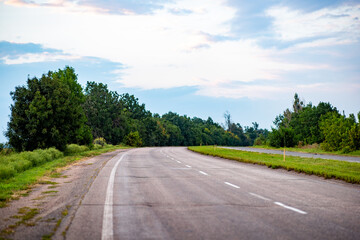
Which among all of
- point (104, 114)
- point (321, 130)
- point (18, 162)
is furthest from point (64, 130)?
point (104, 114)

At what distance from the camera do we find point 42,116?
1196 inches

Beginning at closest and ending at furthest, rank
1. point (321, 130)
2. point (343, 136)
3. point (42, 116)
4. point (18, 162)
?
point (18, 162), point (42, 116), point (343, 136), point (321, 130)

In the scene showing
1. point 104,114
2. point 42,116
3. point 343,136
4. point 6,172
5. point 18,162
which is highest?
point 104,114

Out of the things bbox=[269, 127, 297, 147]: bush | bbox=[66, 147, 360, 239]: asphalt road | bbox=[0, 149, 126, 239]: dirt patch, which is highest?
bbox=[269, 127, 297, 147]: bush

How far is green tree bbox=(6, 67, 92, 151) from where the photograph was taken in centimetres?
3033

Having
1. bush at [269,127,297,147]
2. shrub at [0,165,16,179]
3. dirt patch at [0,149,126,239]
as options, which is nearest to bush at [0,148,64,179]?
shrub at [0,165,16,179]

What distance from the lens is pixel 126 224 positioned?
6332mm

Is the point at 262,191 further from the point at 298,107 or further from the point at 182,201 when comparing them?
the point at 298,107

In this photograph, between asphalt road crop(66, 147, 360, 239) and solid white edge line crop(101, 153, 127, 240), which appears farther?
asphalt road crop(66, 147, 360, 239)

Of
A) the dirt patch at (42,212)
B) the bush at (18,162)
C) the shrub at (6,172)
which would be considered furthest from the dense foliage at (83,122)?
the dirt patch at (42,212)

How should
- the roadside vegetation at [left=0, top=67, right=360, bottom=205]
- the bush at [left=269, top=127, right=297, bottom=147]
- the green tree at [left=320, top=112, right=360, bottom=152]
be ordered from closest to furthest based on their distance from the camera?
the roadside vegetation at [left=0, top=67, right=360, bottom=205], the green tree at [left=320, top=112, right=360, bottom=152], the bush at [left=269, top=127, right=297, bottom=147]

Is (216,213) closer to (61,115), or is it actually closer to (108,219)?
(108,219)

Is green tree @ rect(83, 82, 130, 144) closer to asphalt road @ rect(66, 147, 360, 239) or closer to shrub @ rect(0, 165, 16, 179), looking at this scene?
shrub @ rect(0, 165, 16, 179)

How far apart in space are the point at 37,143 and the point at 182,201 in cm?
2590
